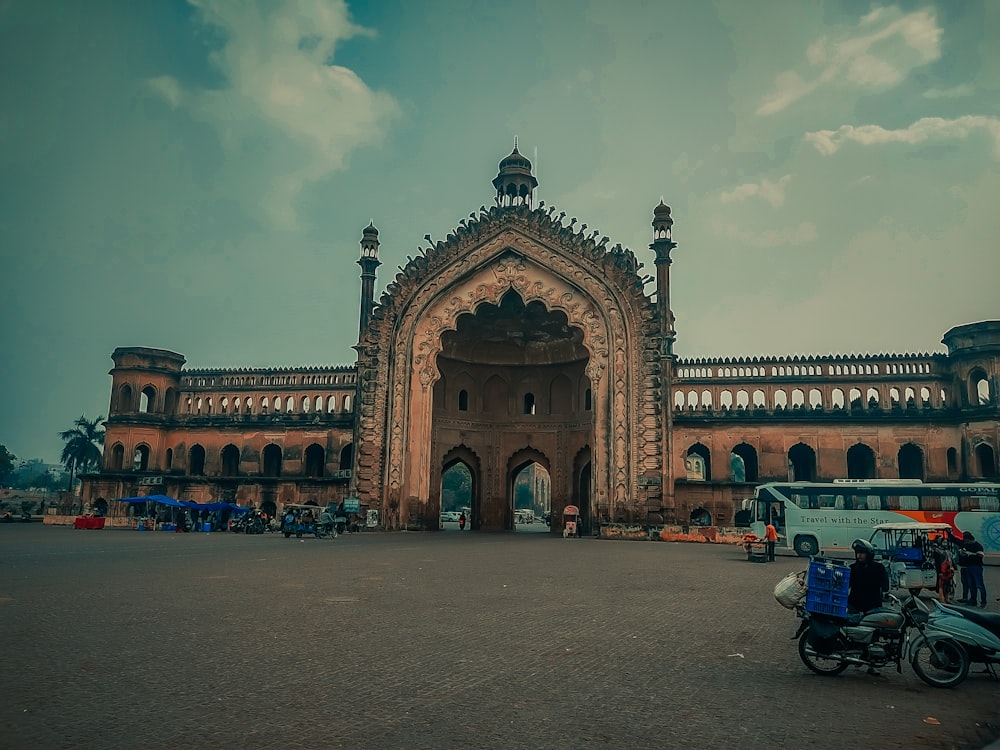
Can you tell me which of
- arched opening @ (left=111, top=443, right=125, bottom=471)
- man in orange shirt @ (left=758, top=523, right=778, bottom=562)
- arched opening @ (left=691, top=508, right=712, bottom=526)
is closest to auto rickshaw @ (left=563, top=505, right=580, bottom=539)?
arched opening @ (left=691, top=508, right=712, bottom=526)

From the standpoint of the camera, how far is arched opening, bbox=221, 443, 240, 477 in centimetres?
4312

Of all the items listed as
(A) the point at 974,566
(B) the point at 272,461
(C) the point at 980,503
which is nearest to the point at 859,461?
(C) the point at 980,503

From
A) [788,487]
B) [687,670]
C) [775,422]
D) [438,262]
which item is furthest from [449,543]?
[687,670]

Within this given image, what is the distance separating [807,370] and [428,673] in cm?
3344

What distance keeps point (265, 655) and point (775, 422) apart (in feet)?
106

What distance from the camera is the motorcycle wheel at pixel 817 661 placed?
24.9 ft

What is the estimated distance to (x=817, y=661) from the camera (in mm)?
7734

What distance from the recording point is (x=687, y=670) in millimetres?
7449

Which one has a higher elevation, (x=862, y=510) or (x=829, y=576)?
(x=862, y=510)

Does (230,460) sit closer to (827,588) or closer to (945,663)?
(827,588)

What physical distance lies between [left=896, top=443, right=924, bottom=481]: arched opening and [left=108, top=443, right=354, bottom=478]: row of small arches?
27923mm

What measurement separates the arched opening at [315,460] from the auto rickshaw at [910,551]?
29.8 m

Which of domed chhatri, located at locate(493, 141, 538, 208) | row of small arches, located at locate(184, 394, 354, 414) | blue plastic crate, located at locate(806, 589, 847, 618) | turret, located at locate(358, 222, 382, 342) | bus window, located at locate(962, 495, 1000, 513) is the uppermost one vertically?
domed chhatri, located at locate(493, 141, 538, 208)

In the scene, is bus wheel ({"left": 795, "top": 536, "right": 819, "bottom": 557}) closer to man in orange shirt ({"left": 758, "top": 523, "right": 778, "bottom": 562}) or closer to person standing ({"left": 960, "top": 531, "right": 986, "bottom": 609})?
man in orange shirt ({"left": 758, "top": 523, "right": 778, "bottom": 562})
